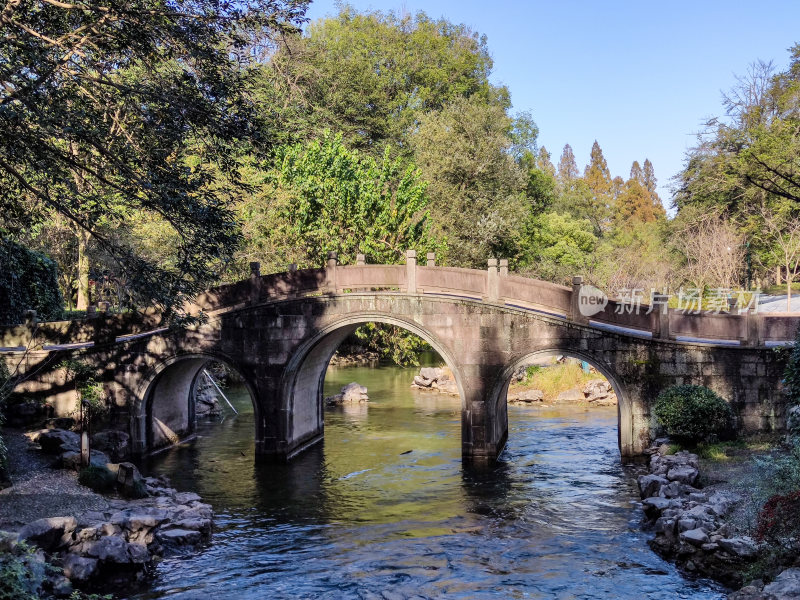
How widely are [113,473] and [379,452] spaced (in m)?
10.5

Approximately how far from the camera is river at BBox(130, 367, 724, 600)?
15.4 meters

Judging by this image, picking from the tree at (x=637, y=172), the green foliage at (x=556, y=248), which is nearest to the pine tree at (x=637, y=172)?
the tree at (x=637, y=172)

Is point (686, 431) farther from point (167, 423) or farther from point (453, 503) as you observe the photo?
point (167, 423)

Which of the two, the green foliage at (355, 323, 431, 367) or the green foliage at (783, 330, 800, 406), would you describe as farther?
the green foliage at (355, 323, 431, 367)

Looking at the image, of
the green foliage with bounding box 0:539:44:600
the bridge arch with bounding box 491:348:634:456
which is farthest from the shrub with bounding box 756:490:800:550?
the green foliage with bounding box 0:539:44:600

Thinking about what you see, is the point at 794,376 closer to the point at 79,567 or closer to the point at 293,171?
the point at 79,567

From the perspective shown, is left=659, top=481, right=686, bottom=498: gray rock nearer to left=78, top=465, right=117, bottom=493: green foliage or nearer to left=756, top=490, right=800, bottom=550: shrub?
left=756, top=490, right=800, bottom=550: shrub

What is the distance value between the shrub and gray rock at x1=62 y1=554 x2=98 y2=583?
1293 cm

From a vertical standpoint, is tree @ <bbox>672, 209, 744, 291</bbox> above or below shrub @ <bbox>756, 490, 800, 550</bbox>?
above

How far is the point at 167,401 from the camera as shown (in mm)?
29172

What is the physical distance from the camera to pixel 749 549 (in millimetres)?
14414

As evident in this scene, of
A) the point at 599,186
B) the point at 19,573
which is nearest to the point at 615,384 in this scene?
the point at 19,573

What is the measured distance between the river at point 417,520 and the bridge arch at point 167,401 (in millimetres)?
833

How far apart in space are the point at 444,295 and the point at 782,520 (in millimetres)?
13605
